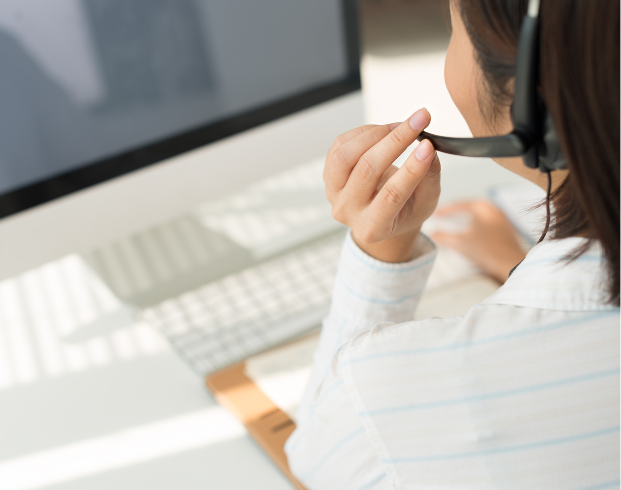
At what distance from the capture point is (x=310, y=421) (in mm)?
467

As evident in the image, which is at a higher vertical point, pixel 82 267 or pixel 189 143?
pixel 189 143

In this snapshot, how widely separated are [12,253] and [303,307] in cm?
31

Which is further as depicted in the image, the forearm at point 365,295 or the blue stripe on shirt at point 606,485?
the forearm at point 365,295

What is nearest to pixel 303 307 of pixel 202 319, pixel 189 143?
pixel 202 319

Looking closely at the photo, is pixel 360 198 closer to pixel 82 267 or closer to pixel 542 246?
pixel 542 246

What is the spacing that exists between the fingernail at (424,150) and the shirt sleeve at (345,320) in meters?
0.12

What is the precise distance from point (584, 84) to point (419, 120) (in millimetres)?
143

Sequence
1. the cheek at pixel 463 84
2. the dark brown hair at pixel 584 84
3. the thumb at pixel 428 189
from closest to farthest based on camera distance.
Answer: the dark brown hair at pixel 584 84 < the cheek at pixel 463 84 < the thumb at pixel 428 189

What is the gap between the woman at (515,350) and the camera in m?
0.29

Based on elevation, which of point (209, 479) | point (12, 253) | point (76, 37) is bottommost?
point (209, 479)

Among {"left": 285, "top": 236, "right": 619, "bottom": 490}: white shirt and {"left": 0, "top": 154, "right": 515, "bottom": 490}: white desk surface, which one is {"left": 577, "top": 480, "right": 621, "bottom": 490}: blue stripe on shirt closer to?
{"left": 285, "top": 236, "right": 619, "bottom": 490}: white shirt

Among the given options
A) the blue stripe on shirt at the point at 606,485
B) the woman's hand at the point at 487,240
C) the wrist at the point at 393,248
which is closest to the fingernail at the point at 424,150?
the wrist at the point at 393,248

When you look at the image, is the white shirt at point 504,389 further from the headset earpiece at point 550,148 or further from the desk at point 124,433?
the desk at point 124,433

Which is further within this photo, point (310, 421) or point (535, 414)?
point (310, 421)
